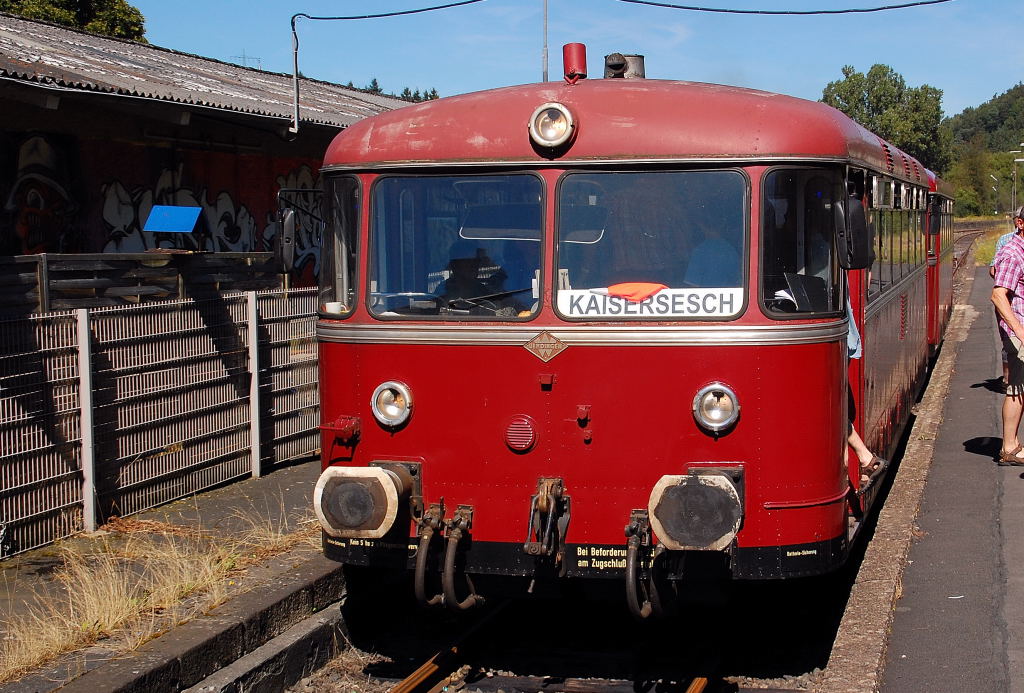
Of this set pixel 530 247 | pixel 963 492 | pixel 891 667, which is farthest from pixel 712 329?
pixel 963 492

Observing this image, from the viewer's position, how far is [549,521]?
5.31 meters

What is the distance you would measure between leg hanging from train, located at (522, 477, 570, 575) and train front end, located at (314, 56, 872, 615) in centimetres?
1

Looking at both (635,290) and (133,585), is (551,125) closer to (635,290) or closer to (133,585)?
(635,290)

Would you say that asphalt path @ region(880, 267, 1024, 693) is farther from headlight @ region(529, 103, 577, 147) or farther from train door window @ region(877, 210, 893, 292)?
headlight @ region(529, 103, 577, 147)

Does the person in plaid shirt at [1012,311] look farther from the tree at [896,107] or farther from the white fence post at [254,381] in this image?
the tree at [896,107]

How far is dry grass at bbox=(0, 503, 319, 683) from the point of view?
5461 millimetres

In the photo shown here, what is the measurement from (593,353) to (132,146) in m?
9.23

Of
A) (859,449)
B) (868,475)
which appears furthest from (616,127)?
(868,475)

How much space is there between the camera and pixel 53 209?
40.2 ft

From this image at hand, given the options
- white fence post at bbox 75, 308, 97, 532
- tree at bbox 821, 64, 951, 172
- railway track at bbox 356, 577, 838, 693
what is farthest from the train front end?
tree at bbox 821, 64, 951, 172

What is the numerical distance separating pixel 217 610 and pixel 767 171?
3403 mm

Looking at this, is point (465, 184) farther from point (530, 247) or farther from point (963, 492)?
point (963, 492)

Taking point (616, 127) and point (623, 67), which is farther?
point (623, 67)

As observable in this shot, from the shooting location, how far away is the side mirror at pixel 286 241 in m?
6.13
